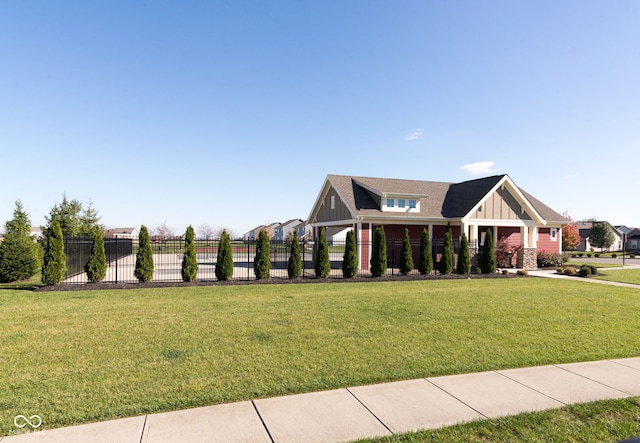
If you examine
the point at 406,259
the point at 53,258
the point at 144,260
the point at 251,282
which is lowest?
the point at 251,282

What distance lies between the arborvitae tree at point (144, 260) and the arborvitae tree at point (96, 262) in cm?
128

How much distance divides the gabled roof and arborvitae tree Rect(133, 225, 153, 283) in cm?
1117

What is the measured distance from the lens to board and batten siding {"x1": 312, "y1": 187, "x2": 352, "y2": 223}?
23328 mm

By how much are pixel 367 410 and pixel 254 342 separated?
3.09 meters

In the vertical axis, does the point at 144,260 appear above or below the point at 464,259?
above

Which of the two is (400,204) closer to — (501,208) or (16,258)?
(501,208)

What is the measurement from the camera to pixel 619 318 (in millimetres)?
9039

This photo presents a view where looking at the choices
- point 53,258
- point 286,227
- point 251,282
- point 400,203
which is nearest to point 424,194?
point 400,203

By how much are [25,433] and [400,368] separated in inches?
176

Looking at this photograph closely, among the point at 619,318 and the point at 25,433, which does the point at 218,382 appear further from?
the point at 619,318

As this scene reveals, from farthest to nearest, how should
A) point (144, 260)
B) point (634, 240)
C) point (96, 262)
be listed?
point (634, 240)
point (144, 260)
point (96, 262)

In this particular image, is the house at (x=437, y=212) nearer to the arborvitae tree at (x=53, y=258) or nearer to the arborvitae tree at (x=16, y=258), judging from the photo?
the arborvitae tree at (x=53, y=258)

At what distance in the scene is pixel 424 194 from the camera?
945 inches

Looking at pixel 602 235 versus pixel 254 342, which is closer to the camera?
pixel 254 342
